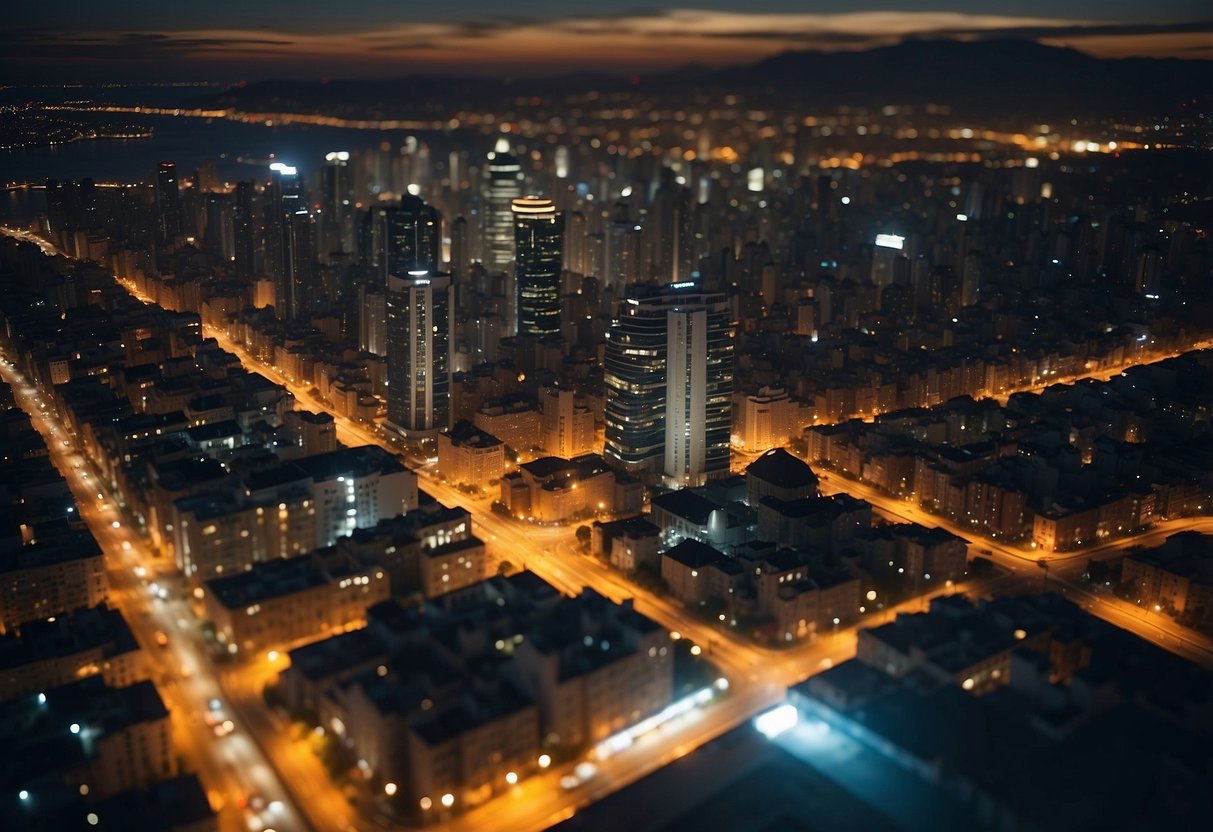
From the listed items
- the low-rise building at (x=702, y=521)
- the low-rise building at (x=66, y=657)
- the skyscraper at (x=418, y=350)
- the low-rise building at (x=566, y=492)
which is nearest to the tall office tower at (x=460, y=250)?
the skyscraper at (x=418, y=350)

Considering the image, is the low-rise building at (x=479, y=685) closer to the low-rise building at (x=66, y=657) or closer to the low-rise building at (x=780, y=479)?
the low-rise building at (x=66, y=657)

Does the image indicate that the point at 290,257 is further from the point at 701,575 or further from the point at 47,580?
the point at 701,575

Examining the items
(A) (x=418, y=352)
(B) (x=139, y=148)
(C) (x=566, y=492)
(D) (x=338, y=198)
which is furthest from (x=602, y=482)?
(D) (x=338, y=198)

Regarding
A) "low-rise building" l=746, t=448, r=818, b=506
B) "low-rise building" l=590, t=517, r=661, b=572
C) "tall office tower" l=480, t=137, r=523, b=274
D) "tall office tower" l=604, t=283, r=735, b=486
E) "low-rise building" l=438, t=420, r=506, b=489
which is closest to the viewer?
"low-rise building" l=590, t=517, r=661, b=572

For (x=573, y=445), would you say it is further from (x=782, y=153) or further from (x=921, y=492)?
(x=782, y=153)

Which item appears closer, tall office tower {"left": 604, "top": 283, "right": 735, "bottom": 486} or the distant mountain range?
tall office tower {"left": 604, "top": 283, "right": 735, "bottom": 486}

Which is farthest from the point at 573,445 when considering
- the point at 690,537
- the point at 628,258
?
the point at 628,258

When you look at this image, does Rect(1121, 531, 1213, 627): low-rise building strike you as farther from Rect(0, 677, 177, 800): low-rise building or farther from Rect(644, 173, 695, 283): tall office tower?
Rect(644, 173, 695, 283): tall office tower

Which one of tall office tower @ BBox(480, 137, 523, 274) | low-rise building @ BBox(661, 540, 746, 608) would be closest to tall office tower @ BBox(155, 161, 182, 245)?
tall office tower @ BBox(480, 137, 523, 274)
